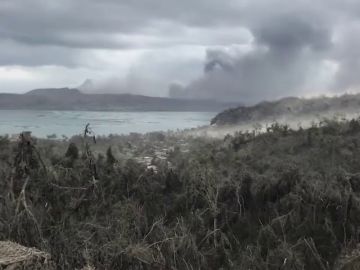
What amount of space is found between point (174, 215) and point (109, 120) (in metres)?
68.9

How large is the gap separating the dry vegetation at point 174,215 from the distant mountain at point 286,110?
4439cm

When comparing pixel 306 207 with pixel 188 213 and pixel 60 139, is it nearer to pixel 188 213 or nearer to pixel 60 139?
pixel 188 213

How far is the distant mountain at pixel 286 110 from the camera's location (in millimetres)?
83188

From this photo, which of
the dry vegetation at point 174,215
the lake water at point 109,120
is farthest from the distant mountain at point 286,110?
the dry vegetation at point 174,215

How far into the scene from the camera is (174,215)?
29.3m

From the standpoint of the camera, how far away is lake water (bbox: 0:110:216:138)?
3428 inches

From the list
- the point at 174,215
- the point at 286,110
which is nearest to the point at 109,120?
the point at 286,110

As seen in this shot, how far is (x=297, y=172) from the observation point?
32250 mm

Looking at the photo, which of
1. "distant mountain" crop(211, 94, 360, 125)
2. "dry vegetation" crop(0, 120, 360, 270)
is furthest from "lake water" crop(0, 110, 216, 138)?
"dry vegetation" crop(0, 120, 360, 270)

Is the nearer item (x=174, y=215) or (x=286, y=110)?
(x=174, y=215)

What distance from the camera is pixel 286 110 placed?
88062 millimetres

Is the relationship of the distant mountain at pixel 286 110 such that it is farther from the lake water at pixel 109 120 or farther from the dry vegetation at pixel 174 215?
the dry vegetation at pixel 174 215

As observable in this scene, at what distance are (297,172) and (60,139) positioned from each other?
32.5m

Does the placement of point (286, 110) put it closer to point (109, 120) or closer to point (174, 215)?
point (109, 120)
